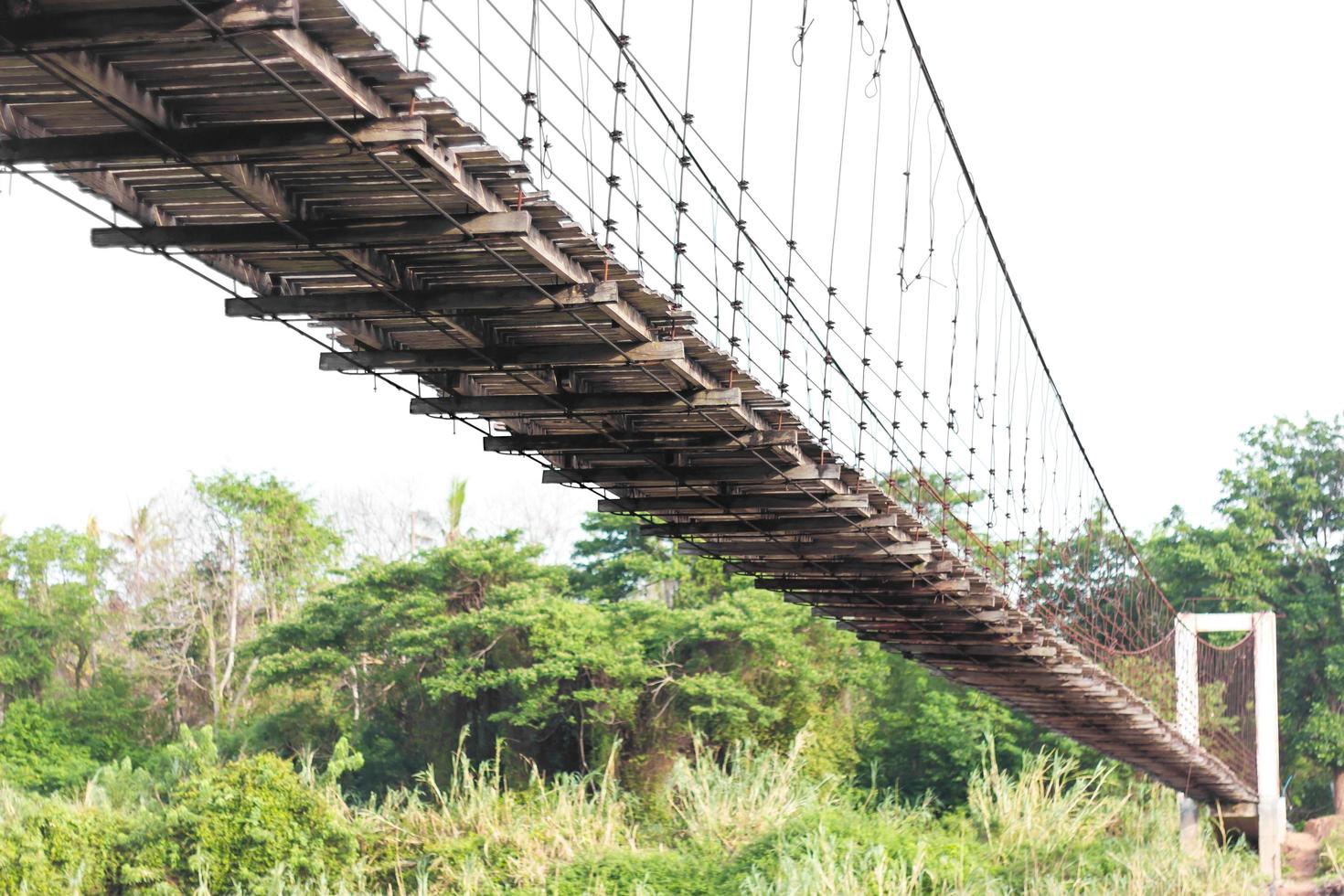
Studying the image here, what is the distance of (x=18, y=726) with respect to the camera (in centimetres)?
2709

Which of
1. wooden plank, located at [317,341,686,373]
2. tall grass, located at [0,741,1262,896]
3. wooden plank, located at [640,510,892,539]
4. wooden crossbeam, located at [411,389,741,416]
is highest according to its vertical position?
wooden plank, located at [317,341,686,373]

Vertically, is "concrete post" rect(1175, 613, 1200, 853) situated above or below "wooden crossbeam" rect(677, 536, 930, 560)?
below

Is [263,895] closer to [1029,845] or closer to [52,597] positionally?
[1029,845]

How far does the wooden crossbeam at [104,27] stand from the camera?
3.61 meters

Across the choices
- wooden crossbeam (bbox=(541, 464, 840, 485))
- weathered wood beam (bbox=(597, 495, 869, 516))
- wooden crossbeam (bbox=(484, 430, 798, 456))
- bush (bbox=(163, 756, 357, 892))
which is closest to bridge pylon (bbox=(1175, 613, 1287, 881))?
bush (bbox=(163, 756, 357, 892))

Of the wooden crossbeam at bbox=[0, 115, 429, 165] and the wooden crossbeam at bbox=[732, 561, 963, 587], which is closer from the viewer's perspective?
the wooden crossbeam at bbox=[0, 115, 429, 165]

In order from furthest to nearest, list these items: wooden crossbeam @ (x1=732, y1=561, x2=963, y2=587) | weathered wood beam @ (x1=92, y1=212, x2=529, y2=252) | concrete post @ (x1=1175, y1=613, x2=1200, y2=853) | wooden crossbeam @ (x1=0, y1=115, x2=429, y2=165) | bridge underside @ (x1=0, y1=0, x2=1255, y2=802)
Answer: concrete post @ (x1=1175, y1=613, x2=1200, y2=853) < wooden crossbeam @ (x1=732, y1=561, x2=963, y2=587) < weathered wood beam @ (x1=92, y1=212, x2=529, y2=252) < wooden crossbeam @ (x1=0, y1=115, x2=429, y2=165) < bridge underside @ (x1=0, y1=0, x2=1255, y2=802)

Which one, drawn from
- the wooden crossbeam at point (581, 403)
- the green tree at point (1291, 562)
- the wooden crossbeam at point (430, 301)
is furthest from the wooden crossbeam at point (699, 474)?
the green tree at point (1291, 562)

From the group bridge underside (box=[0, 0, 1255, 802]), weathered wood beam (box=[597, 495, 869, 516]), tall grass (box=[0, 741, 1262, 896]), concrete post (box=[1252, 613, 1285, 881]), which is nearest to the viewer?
bridge underside (box=[0, 0, 1255, 802])

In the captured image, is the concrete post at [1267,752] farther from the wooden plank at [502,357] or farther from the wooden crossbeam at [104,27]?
the wooden crossbeam at [104,27]

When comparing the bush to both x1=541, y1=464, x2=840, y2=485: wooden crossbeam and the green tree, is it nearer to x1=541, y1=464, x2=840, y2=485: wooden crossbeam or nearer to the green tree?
x1=541, y1=464, x2=840, y2=485: wooden crossbeam

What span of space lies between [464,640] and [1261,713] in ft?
35.0

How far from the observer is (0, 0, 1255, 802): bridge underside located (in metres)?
3.88

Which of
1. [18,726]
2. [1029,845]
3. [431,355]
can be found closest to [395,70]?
[431,355]
